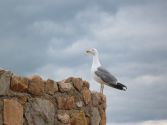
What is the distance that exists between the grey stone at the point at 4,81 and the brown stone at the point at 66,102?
1100mm

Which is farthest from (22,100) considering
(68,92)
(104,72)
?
(104,72)

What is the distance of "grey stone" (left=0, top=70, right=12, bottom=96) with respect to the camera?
5992 mm

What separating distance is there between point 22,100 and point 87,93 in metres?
1.73

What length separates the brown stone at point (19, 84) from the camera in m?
6.17

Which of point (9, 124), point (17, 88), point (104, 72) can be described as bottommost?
point (9, 124)

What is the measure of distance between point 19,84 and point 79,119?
1.54 metres

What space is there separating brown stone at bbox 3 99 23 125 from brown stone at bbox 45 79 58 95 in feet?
2.17

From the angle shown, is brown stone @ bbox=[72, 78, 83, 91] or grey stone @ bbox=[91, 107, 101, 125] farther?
grey stone @ bbox=[91, 107, 101, 125]

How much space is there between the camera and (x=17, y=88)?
6223mm

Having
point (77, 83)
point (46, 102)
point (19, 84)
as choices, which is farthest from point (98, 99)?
point (19, 84)

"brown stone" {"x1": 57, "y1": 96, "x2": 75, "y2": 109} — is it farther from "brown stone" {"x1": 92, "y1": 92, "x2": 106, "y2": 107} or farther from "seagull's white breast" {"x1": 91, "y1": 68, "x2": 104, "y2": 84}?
"seagull's white breast" {"x1": 91, "y1": 68, "x2": 104, "y2": 84}

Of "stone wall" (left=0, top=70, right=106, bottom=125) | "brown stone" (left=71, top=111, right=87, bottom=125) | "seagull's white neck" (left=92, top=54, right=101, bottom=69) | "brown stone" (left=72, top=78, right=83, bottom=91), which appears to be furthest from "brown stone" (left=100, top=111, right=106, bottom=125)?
"seagull's white neck" (left=92, top=54, right=101, bottom=69)

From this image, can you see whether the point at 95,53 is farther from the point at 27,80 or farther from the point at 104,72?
the point at 27,80

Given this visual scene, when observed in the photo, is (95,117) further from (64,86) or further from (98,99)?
(64,86)
